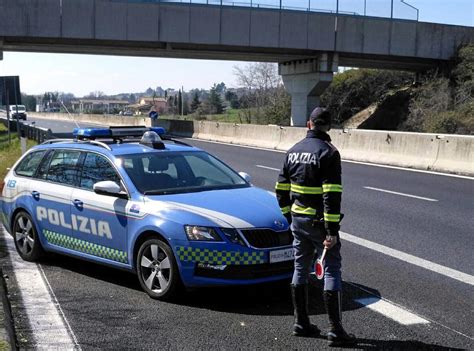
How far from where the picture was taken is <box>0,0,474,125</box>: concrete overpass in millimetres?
34625

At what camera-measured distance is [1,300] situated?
5230 mm

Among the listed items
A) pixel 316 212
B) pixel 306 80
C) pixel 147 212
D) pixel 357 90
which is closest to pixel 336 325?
pixel 316 212

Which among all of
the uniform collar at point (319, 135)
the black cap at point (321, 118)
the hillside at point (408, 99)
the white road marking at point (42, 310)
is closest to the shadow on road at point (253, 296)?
the white road marking at point (42, 310)

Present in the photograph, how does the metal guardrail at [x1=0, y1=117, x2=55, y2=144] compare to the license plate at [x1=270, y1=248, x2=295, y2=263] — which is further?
the metal guardrail at [x1=0, y1=117, x2=55, y2=144]

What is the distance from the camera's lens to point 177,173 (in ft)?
21.2

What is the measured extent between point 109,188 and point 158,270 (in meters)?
0.99

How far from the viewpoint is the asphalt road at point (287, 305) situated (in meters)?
4.61

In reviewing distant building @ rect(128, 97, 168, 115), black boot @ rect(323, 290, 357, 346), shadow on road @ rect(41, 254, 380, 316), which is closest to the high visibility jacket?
black boot @ rect(323, 290, 357, 346)

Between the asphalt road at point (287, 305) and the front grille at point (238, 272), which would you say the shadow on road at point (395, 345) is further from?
the front grille at point (238, 272)

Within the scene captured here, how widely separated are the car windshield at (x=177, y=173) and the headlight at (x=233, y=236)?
3.11ft

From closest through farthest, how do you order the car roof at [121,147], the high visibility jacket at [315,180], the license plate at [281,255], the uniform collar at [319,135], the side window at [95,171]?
the high visibility jacket at [315,180], the uniform collar at [319,135], the license plate at [281,255], the side window at [95,171], the car roof at [121,147]

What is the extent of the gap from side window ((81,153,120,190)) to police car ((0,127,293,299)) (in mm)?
12

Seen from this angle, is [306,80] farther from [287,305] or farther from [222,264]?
[222,264]

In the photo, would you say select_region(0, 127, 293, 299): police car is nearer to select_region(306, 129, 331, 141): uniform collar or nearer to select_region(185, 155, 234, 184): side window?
select_region(185, 155, 234, 184): side window
